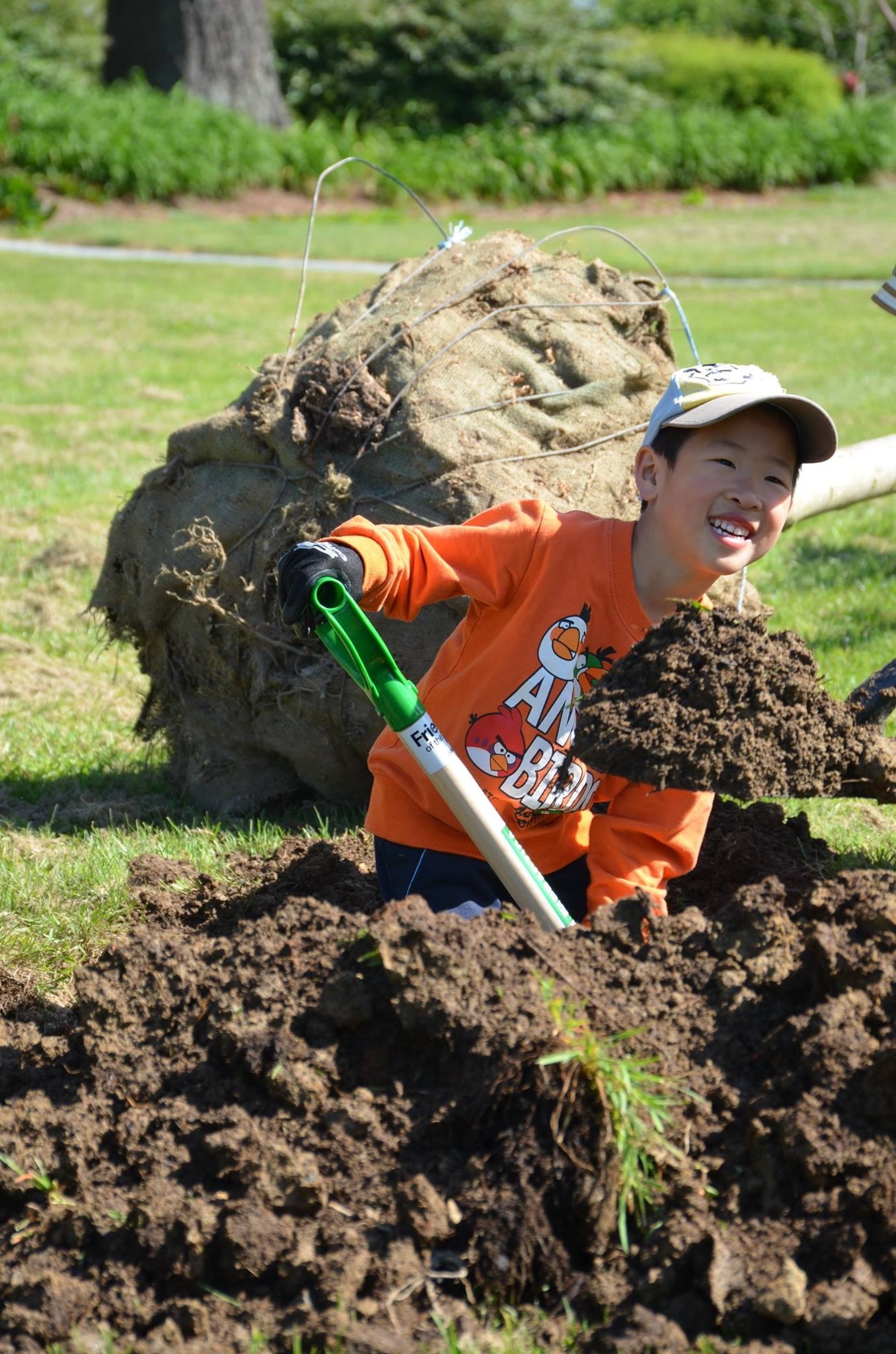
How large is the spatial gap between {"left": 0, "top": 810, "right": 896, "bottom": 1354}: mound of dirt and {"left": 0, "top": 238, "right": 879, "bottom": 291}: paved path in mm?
13100

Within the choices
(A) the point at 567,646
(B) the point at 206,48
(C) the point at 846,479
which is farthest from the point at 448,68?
(A) the point at 567,646

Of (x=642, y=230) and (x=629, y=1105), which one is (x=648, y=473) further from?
(x=642, y=230)

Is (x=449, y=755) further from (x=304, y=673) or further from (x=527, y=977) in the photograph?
(x=304, y=673)

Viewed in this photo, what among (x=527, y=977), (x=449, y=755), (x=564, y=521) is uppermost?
(x=564, y=521)

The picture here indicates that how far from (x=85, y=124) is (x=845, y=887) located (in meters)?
18.1

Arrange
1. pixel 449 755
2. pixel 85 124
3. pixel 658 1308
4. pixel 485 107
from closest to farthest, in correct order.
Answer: pixel 658 1308 → pixel 449 755 → pixel 85 124 → pixel 485 107

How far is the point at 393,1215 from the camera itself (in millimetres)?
1975

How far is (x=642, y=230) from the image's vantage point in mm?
18656

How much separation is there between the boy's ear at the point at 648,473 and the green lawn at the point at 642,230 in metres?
12.7

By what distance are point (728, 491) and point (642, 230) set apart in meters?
17.1

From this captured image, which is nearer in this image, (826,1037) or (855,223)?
(826,1037)

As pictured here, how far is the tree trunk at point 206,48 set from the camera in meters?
20.5

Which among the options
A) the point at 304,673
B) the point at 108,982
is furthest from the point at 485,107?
the point at 108,982

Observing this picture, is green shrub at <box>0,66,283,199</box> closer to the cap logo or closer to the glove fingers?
the cap logo
